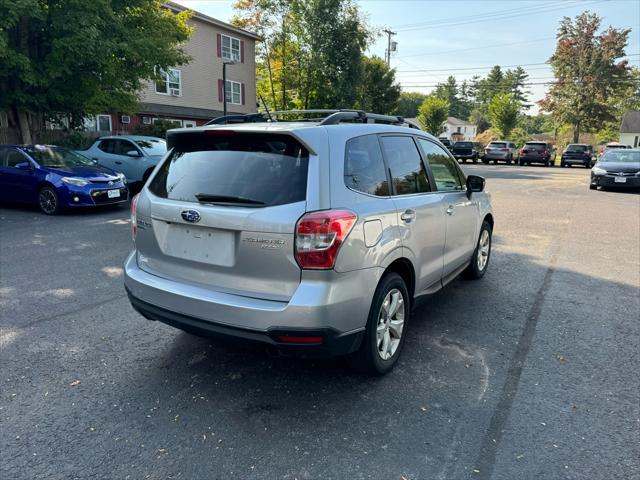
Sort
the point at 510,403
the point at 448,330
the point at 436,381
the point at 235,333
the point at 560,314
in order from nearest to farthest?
the point at 235,333 < the point at 510,403 < the point at 436,381 < the point at 448,330 < the point at 560,314

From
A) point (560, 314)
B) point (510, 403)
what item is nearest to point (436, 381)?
point (510, 403)

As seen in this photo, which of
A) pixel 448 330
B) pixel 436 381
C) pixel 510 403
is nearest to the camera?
pixel 510 403

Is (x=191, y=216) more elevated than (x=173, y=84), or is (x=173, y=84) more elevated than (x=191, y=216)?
(x=173, y=84)

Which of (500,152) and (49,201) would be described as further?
(500,152)

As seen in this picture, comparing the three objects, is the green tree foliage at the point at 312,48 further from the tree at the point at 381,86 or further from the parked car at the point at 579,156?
the parked car at the point at 579,156

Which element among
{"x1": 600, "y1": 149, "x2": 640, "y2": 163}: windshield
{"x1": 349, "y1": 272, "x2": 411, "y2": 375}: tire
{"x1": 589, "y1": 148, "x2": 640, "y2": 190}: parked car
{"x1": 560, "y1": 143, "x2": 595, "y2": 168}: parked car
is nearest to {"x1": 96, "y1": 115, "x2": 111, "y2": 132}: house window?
{"x1": 589, "y1": 148, "x2": 640, "y2": 190}: parked car

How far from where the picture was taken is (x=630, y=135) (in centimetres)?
6488

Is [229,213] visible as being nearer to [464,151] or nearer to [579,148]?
[464,151]

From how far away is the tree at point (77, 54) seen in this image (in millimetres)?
12617

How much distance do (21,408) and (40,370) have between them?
0.51 m

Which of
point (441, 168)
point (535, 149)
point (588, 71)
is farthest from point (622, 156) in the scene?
point (588, 71)

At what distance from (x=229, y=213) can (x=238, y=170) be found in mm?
325

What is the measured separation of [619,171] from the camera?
53.4 ft

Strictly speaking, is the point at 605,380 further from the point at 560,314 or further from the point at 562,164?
the point at 562,164
